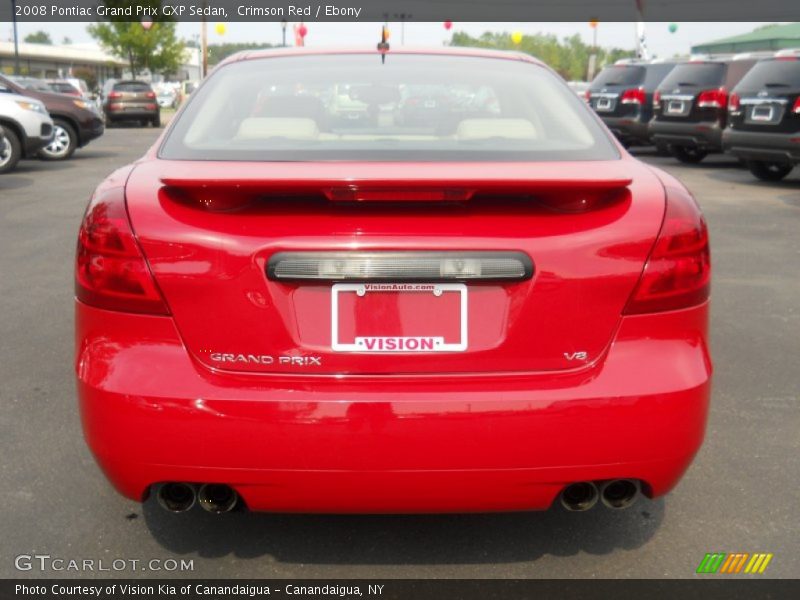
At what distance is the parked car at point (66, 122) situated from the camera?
737 inches

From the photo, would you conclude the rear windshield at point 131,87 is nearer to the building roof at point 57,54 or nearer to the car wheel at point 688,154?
the car wheel at point 688,154

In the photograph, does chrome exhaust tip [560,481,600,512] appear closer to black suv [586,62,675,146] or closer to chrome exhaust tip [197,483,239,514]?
chrome exhaust tip [197,483,239,514]

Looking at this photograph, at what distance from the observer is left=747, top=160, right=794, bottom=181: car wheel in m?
15.6

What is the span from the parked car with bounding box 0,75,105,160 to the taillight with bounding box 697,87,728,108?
11008 millimetres

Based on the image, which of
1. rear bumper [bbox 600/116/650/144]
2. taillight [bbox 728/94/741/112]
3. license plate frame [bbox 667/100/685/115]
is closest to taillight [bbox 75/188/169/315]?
taillight [bbox 728/94/741/112]

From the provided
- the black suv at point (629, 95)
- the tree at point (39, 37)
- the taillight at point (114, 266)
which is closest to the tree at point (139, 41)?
the black suv at point (629, 95)

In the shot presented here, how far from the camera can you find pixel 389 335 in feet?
8.82

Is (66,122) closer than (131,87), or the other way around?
(66,122)

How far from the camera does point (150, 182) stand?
2889mm

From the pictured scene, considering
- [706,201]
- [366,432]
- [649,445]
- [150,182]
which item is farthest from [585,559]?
[706,201]

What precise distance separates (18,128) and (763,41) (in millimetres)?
50092

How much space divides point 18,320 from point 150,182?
3858 millimetres

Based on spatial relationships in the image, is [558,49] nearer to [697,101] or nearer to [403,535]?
[697,101]
